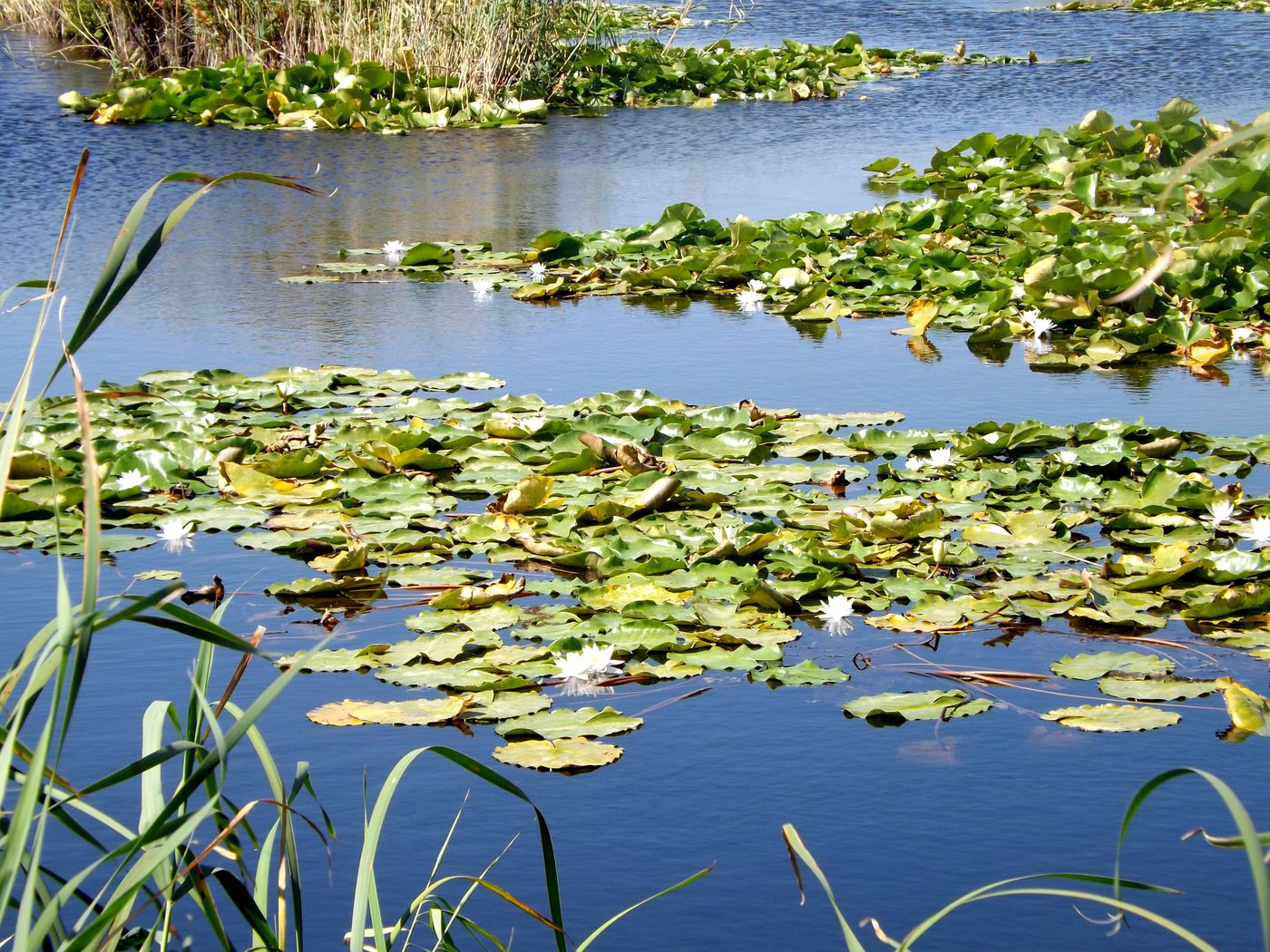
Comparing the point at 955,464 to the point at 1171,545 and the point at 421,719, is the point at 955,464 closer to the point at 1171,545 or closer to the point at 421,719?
the point at 1171,545

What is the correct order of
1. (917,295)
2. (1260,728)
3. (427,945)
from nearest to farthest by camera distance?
(427,945), (1260,728), (917,295)

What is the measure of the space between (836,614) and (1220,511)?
84 cm

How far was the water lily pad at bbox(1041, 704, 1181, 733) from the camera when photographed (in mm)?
2111

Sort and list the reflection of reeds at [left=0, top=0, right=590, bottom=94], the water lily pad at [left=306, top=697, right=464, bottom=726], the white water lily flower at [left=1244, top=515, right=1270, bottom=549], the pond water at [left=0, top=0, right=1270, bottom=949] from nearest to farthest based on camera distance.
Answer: the pond water at [left=0, top=0, right=1270, bottom=949], the water lily pad at [left=306, top=697, right=464, bottom=726], the white water lily flower at [left=1244, top=515, right=1270, bottom=549], the reflection of reeds at [left=0, top=0, right=590, bottom=94]

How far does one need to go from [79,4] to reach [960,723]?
34.9 feet

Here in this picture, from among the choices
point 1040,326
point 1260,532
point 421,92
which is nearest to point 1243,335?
point 1040,326

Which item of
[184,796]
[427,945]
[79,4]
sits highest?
[79,4]

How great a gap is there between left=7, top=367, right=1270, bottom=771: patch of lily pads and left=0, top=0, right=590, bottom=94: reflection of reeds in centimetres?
Result: 564

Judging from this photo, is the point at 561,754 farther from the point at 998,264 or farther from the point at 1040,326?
the point at 998,264

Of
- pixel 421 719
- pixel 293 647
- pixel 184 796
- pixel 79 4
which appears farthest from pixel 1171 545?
pixel 79 4

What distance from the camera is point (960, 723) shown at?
218cm

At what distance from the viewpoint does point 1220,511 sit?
276 cm

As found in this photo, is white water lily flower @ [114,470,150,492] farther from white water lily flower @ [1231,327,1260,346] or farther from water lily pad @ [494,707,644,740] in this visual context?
white water lily flower @ [1231,327,1260,346]

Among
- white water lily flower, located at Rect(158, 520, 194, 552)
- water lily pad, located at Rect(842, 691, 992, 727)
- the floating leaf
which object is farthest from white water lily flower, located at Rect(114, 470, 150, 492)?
the floating leaf
